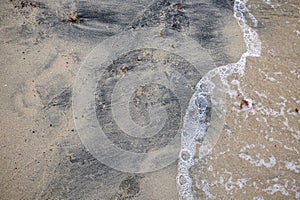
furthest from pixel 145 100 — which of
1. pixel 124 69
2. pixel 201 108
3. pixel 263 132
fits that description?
pixel 263 132

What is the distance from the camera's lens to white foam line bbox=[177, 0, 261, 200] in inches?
202

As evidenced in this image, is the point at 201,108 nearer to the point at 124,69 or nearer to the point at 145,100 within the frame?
the point at 145,100

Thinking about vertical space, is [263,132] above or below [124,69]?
below

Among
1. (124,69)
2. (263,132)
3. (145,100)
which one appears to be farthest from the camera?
(124,69)

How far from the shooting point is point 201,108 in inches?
223

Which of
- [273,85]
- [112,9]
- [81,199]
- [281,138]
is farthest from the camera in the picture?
[112,9]

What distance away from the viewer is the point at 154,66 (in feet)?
19.5

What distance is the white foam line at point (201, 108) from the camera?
5.14 m

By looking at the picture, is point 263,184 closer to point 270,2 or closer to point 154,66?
point 154,66

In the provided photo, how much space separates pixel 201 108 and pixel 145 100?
3.24 ft

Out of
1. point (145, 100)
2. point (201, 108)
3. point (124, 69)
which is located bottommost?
point (201, 108)

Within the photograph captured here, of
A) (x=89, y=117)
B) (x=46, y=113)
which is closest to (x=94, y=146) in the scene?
(x=89, y=117)

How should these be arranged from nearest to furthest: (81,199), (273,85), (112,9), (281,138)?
(81,199), (281,138), (273,85), (112,9)

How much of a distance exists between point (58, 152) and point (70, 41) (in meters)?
2.17
